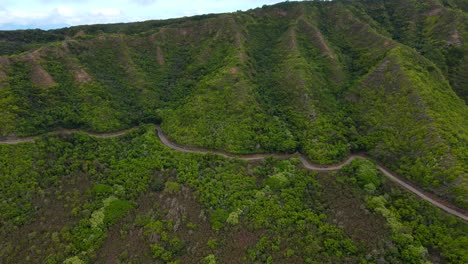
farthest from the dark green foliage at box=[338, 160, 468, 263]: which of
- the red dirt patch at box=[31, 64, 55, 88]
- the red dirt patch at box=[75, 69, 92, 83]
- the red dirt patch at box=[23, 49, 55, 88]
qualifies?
the red dirt patch at box=[23, 49, 55, 88]

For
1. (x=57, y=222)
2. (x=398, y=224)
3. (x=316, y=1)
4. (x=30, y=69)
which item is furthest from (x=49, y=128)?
(x=316, y=1)

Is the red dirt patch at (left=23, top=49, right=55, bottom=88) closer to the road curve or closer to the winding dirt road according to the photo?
the winding dirt road

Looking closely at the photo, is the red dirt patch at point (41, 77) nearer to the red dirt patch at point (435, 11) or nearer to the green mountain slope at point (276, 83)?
the green mountain slope at point (276, 83)

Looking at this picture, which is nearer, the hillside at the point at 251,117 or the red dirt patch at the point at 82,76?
the hillside at the point at 251,117

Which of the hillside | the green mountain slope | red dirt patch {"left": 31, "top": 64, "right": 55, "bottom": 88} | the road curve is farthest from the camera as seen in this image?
red dirt patch {"left": 31, "top": 64, "right": 55, "bottom": 88}

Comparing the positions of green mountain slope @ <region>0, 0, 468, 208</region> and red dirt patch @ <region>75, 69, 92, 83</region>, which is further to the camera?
red dirt patch @ <region>75, 69, 92, 83</region>

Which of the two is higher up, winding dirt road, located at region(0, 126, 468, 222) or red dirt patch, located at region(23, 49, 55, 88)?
red dirt patch, located at region(23, 49, 55, 88)

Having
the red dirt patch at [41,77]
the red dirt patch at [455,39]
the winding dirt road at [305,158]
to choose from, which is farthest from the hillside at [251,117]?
the winding dirt road at [305,158]
